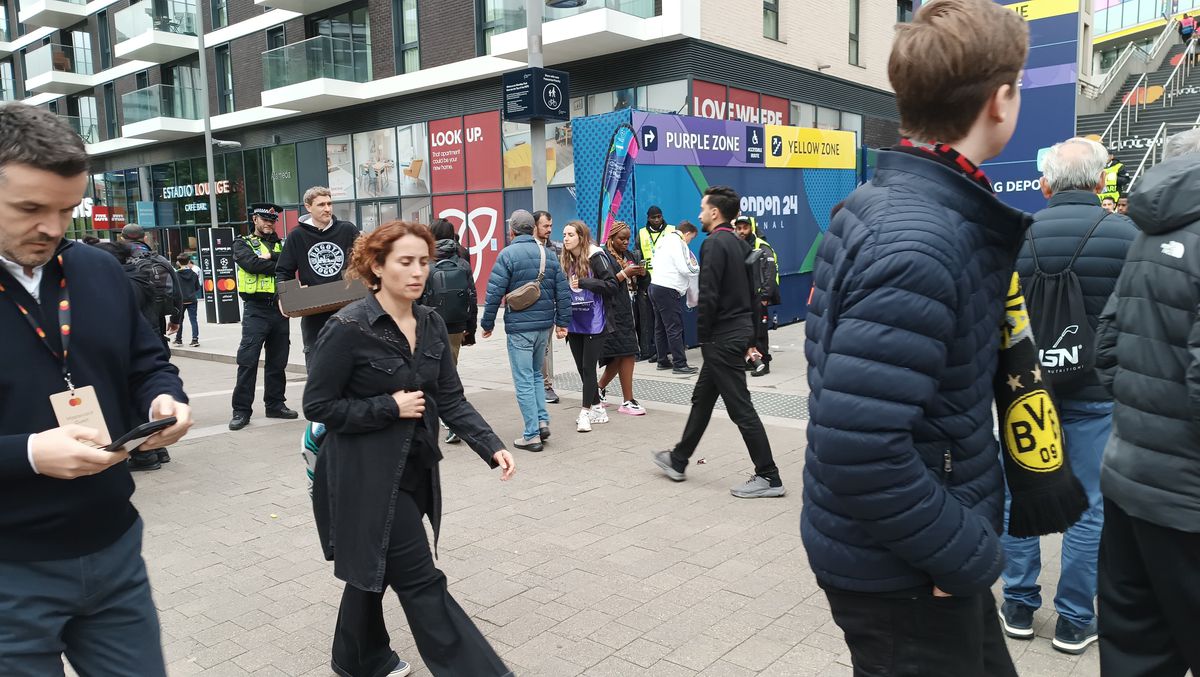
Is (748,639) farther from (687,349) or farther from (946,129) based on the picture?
(687,349)

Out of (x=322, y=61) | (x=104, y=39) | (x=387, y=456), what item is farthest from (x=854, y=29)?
(x=104, y=39)

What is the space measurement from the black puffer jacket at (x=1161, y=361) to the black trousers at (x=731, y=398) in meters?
3.14

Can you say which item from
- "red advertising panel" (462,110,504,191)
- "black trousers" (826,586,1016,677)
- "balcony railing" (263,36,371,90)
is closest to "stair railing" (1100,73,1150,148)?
"red advertising panel" (462,110,504,191)

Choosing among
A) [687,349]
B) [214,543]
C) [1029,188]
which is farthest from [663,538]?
[687,349]

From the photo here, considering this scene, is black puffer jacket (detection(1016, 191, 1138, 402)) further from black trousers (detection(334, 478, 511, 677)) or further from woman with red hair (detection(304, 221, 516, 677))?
black trousers (detection(334, 478, 511, 677))

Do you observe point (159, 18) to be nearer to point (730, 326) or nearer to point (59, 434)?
point (730, 326)

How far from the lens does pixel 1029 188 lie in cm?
820

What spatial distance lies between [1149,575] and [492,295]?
5.71 meters

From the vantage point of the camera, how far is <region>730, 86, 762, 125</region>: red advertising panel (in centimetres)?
1759

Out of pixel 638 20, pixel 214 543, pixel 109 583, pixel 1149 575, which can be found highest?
pixel 638 20

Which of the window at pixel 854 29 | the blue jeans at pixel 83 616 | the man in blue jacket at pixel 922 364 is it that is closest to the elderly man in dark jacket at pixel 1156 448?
the man in blue jacket at pixel 922 364

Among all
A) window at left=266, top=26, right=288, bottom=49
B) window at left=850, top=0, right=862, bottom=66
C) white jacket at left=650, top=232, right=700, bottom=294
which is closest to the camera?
white jacket at left=650, top=232, right=700, bottom=294

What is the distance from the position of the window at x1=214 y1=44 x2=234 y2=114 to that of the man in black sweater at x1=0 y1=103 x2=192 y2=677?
2725 cm

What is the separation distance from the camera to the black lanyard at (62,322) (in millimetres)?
1929
